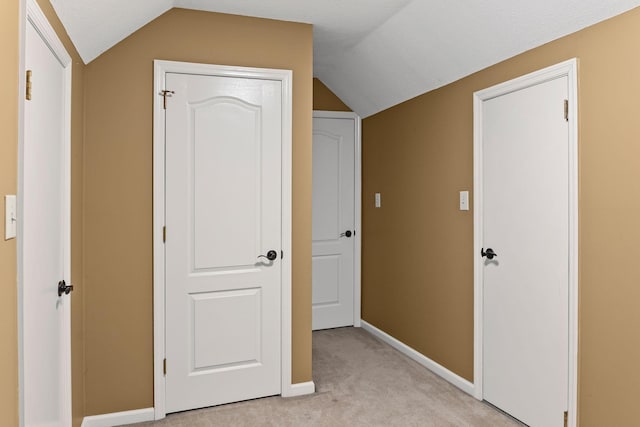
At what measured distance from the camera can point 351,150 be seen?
4438 millimetres

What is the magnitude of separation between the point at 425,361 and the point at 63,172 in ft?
8.99

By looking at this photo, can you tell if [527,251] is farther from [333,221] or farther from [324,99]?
[324,99]

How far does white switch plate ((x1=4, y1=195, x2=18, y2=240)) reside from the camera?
1.23 meters

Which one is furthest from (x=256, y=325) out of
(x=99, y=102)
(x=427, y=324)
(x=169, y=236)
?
(x=99, y=102)

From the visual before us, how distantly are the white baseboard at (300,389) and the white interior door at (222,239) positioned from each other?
0.08 meters

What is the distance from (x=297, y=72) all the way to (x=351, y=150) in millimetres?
1621

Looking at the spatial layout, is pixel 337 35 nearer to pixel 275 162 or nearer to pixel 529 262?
pixel 275 162

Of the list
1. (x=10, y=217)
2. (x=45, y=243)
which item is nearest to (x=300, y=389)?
(x=45, y=243)

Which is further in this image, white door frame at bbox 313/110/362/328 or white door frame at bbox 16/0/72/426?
white door frame at bbox 313/110/362/328

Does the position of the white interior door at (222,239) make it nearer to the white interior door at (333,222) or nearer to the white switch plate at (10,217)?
the white switch plate at (10,217)

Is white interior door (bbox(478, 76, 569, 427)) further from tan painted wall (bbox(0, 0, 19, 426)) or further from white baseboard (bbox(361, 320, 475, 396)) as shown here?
tan painted wall (bbox(0, 0, 19, 426))

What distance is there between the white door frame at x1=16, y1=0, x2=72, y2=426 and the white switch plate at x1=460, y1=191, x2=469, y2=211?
7.63ft

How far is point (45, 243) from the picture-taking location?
69.8 inches

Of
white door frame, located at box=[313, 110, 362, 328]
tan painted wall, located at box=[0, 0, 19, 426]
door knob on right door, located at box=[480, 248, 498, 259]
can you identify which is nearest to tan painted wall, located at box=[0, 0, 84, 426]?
tan painted wall, located at box=[0, 0, 19, 426]
